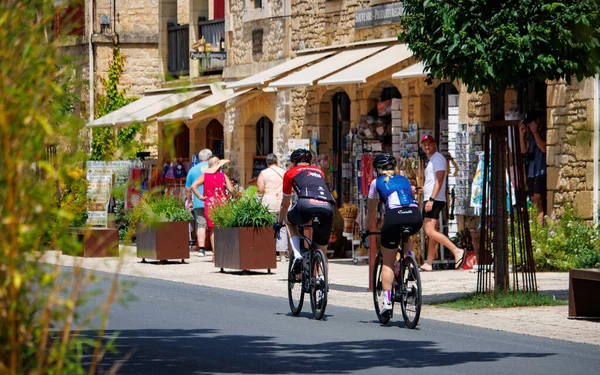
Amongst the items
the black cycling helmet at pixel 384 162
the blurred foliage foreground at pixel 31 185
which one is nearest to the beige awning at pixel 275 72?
the black cycling helmet at pixel 384 162

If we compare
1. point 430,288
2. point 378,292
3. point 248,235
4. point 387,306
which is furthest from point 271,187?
point 387,306

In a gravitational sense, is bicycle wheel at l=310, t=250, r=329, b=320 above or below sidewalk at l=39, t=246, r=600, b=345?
above

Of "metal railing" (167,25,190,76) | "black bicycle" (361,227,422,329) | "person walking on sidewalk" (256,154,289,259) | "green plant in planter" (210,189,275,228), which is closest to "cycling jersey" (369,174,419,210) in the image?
"black bicycle" (361,227,422,329)

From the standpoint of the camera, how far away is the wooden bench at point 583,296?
1256 centimetres

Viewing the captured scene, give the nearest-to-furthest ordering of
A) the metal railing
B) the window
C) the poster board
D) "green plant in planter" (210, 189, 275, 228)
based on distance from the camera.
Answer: "green plant in planter" (210, 189, 275, 228)
the window
the poster board
the metal railing

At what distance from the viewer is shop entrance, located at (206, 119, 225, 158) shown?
3244cm

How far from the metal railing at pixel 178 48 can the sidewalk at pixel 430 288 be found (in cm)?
1057

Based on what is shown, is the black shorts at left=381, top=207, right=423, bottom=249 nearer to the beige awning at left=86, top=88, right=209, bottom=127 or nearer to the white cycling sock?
the white cycling sock

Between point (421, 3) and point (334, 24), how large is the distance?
11188 mm

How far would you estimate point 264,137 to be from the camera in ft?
96.4

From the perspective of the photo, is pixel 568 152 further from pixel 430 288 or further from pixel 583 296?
pixel 583 296

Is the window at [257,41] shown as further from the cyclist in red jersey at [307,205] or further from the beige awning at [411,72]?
the cyclist in red jersey at [307,205]

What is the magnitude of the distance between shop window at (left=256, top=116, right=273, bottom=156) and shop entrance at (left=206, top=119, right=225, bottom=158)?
2959mm

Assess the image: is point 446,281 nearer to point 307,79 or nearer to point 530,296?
point 530,296
